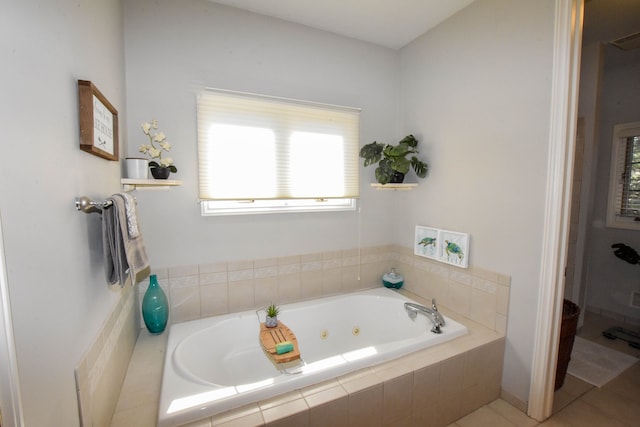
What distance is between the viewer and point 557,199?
157cm

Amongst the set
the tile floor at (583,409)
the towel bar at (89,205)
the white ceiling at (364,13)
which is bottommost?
the tile floor at (583,409)

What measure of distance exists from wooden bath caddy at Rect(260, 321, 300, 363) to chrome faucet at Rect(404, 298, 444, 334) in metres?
0.91

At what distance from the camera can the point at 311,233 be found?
2412mm

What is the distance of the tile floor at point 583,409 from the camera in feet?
5.59

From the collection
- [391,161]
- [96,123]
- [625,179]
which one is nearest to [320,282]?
[391,161]

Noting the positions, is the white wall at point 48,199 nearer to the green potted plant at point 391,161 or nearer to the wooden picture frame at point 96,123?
the wooden picture frame at point 96,123

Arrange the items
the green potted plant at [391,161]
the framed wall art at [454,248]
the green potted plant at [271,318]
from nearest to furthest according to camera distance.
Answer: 1. the green potted plant at [271,318]
2. the framed wall art at [454,248]
3. the green potted plant at [391,161]

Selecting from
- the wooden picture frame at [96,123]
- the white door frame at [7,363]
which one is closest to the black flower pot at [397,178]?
the wooden picture frame at [96,123]

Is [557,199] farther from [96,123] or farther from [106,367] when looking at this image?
[106,367]

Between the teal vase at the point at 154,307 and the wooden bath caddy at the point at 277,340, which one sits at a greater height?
the teal vase at the point at 154,307

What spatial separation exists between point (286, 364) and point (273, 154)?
1438mm

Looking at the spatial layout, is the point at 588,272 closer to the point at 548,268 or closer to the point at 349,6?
the point at 548,268

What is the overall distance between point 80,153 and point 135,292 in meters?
1.21

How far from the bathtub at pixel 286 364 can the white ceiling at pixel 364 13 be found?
2.21 m
